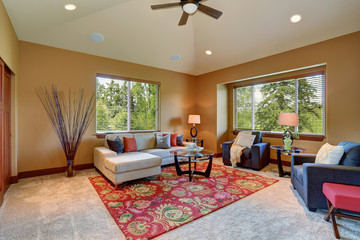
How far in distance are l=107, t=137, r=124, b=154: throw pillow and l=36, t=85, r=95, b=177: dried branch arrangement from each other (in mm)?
718

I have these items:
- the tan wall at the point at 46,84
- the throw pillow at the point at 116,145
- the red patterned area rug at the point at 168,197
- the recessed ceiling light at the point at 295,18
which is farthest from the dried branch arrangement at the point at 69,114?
the recessed ceiling light at the point at 295,18

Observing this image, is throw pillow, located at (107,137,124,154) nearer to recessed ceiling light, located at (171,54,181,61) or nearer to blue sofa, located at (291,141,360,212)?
recessed ceiling light, located at (171,54,181,61)

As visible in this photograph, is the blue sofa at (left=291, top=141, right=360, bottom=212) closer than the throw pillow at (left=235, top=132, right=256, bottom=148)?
Yes

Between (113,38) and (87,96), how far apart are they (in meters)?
1.56

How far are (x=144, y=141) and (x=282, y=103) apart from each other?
3.92 metres

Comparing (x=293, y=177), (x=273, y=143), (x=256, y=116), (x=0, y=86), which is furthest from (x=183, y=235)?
(x=256, y=116)

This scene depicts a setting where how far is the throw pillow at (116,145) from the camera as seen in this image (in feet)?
13.3

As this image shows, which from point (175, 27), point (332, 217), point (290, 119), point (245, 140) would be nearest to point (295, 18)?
point (290, 119)

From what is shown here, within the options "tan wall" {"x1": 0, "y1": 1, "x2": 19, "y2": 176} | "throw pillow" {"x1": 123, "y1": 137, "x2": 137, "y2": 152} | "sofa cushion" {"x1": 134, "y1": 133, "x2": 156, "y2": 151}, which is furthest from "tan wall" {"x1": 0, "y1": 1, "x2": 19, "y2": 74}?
"sofa cushion" {"x1": 134, "y1": 133, "x2": 156, "y2": 151}

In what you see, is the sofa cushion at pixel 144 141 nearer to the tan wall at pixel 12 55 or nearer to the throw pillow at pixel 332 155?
the tan wall at pixel 12 55

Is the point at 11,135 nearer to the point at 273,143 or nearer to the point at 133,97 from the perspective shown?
the point at 133,97

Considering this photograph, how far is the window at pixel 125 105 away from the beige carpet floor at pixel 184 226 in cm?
220

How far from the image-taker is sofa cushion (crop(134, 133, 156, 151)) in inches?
188

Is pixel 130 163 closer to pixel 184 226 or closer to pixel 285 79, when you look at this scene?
pixel 184 226
